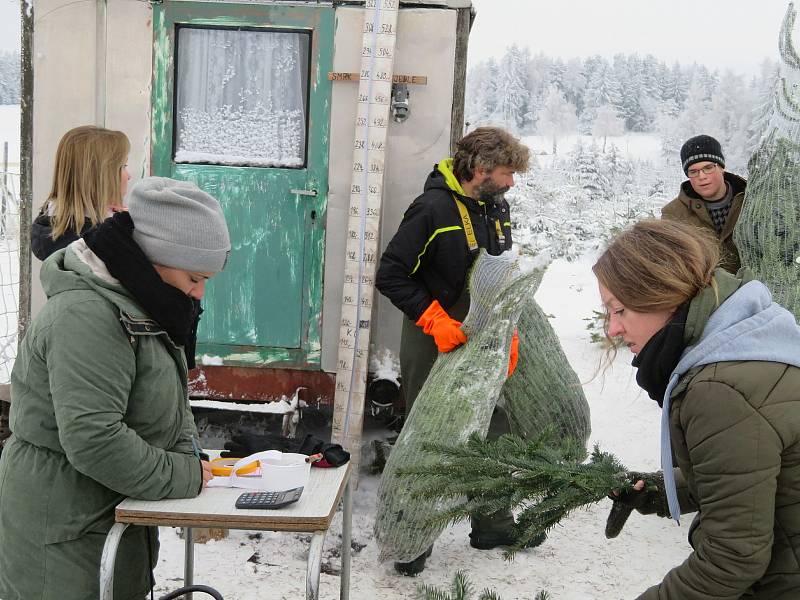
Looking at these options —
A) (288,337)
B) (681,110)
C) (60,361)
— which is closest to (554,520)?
(60,361)

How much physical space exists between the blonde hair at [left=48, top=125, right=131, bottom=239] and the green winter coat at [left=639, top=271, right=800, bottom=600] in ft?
9.40

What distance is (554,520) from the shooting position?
5.59ft

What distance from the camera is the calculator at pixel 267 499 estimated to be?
2158 mm

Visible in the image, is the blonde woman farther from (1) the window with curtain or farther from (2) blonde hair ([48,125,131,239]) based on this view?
(1) the window with curtain

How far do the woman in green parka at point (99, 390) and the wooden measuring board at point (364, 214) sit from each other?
2661 mm

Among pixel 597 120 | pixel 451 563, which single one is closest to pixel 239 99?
pixel 451 563

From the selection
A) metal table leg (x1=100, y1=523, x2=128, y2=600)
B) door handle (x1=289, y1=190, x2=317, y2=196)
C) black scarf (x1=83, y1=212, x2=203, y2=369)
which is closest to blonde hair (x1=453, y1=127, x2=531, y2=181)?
door handle (x1=289, y1=190, x2=317, y2=196)

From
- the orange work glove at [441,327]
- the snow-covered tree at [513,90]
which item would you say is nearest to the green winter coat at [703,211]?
the orange work glove at [441,327]

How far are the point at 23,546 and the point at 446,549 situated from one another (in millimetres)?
2545

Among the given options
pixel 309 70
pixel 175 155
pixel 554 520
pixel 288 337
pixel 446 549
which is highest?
pixel 309 70

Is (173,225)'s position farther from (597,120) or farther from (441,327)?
(597,120)

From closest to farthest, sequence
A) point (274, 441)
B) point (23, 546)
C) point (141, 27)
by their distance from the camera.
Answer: point (23, 546), point (274, 441), point (141, 27)

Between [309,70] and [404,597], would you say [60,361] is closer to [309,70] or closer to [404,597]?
[404,597]

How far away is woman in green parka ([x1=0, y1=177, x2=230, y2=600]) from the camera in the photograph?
201 cm
